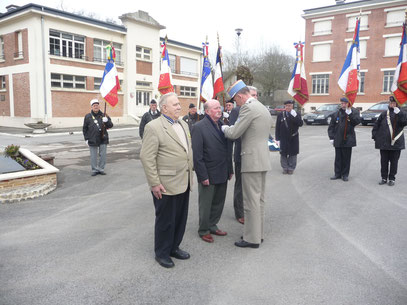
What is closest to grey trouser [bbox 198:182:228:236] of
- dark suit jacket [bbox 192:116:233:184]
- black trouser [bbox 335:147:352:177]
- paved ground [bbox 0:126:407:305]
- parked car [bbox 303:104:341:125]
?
dark suit jacket [bbox 192:116:233:184]

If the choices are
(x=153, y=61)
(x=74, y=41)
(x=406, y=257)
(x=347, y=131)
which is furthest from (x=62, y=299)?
(x=153, y=61)

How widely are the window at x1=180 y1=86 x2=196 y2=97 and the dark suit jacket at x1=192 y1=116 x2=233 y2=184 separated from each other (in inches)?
1345

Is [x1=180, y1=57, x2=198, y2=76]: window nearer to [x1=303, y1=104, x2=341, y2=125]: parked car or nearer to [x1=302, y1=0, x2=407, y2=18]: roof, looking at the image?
[x1=302, y1=0, x2=407, y2=18]: roof

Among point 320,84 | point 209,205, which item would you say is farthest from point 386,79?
point 209,205

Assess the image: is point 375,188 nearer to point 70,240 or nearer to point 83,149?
point 70,240

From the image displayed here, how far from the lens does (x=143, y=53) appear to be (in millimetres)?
32812

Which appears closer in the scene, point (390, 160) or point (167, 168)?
point (167, 168)

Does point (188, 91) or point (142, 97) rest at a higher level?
point (188, 91)

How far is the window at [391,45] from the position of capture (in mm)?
35938

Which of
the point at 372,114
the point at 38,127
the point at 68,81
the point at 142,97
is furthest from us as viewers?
the point at 142,97

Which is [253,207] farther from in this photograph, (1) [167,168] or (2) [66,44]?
(2) [66,44]

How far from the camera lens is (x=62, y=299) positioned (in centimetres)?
336

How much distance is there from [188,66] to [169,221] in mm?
36515

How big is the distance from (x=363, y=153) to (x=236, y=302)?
11.2 metres
